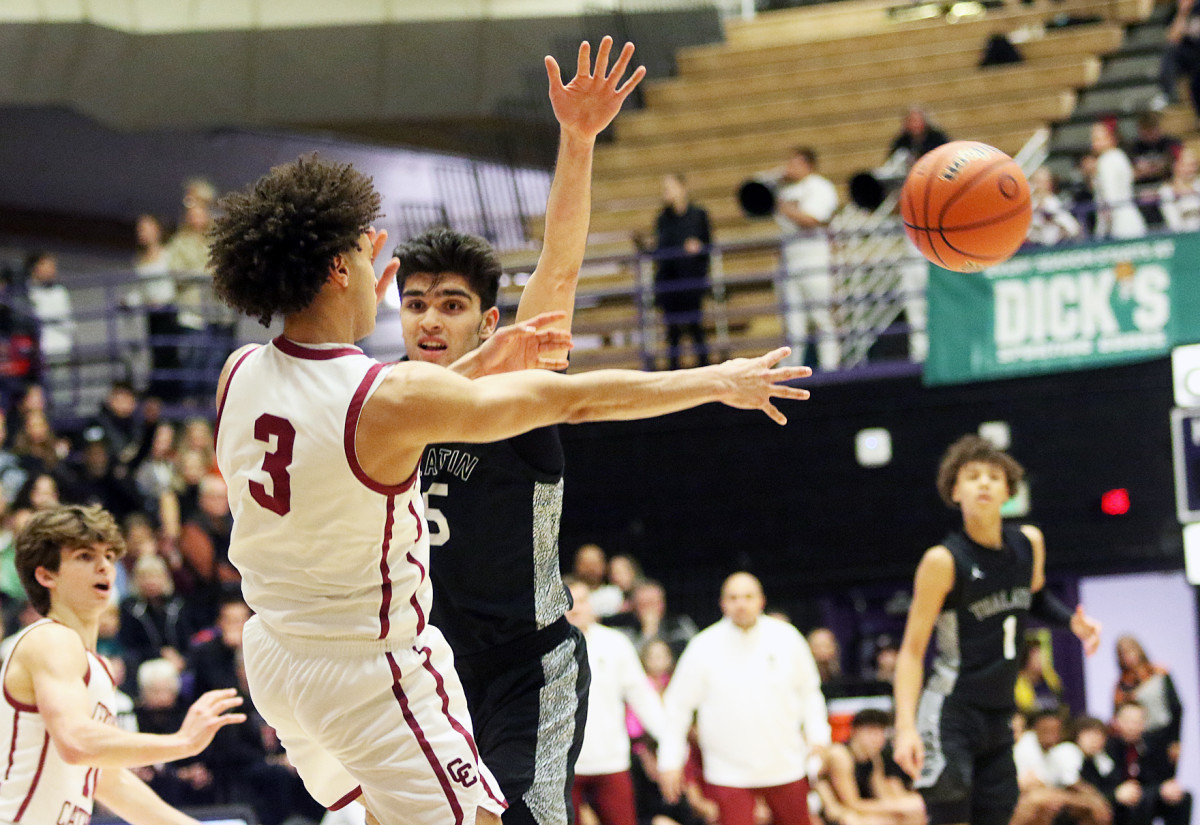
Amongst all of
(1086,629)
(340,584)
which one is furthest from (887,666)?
(340,584)

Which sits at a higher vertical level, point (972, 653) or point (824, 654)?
point (972, 653)

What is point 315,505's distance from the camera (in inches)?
131

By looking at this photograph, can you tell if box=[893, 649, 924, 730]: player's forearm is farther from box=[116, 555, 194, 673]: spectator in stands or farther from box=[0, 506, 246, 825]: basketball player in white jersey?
box=[116, 555, 194, 673]: spectator in stands

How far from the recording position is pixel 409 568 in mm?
3477

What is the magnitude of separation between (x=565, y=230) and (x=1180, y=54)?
42.7ft

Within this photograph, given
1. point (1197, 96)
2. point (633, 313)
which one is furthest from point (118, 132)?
point (1197, 96)

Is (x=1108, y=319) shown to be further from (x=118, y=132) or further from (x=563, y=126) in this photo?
(x=118, y=132)

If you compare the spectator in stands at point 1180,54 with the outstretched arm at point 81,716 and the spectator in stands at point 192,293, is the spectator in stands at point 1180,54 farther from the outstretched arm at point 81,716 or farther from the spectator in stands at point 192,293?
the outstretched arm at point 81,716

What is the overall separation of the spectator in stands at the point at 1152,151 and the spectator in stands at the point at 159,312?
8345mm

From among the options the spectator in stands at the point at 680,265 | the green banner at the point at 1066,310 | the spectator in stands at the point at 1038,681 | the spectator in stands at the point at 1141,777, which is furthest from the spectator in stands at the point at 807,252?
the spectator in stands at the point at 1141,777

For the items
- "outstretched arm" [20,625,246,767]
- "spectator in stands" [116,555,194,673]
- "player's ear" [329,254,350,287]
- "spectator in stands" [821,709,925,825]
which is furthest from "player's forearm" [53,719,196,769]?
"spectator in stands" [116,555,194,673]

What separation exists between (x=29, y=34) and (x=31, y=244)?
4.01 m

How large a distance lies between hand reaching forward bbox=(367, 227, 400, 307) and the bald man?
201 inches

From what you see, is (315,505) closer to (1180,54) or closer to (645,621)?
(645,621)
